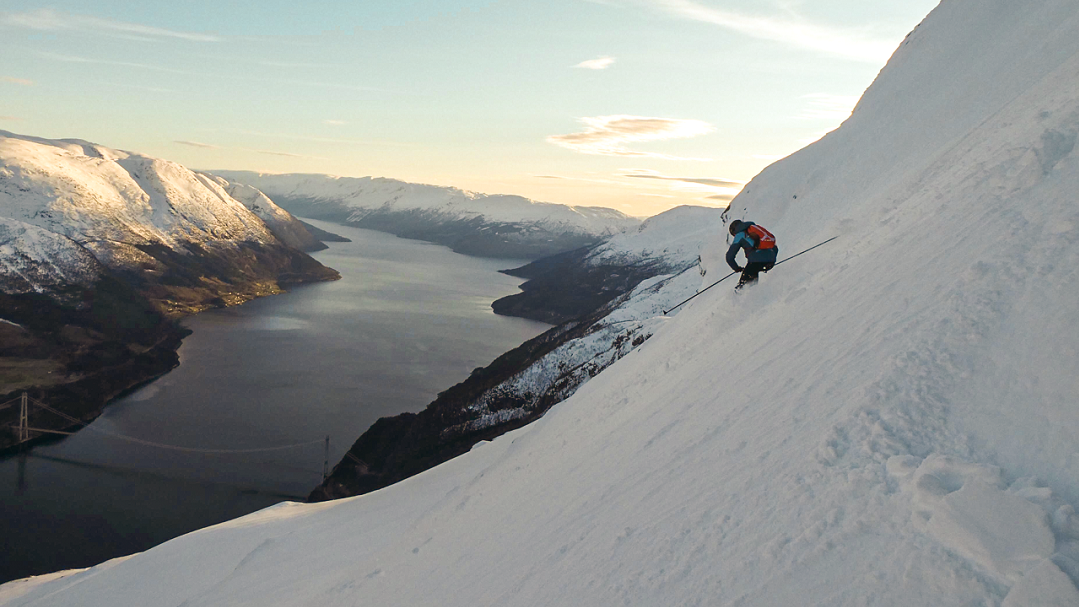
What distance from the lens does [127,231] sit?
12025cm

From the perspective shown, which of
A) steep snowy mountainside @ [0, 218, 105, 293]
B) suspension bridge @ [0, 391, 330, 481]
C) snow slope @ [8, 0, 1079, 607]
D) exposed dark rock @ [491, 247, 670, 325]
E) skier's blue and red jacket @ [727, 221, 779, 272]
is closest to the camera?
snow slope @ [8, 0, 1079, 607]

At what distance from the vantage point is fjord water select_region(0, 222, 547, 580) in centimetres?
3800

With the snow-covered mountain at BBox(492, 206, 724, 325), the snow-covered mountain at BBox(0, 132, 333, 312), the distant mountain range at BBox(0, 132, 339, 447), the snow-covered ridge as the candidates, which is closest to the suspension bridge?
the distant mountain range at BBox(0, 132, 339, 447)

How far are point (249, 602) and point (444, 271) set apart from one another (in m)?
185

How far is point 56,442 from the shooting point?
5103 cm

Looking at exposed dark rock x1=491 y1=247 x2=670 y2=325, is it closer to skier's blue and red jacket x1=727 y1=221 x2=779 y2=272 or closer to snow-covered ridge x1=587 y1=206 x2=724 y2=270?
snow-covered ridge x1=587 y1=206 x2=724 y2=270

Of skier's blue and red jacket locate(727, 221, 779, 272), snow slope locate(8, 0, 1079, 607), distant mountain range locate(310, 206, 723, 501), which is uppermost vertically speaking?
skier's blue and red jacket locate(727, 221, 779, 272)

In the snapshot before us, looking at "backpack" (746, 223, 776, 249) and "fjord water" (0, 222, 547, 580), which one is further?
"fjord water" (0, 222, 547, 580)

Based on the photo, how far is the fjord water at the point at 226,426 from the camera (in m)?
38.0

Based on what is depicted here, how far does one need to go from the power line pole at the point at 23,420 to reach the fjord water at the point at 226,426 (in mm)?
1932

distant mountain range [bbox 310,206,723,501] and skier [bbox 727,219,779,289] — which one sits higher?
skier [bbox 727,219,779,289]

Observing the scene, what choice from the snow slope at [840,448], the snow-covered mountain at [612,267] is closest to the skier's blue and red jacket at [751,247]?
the snow slope at [840,448]

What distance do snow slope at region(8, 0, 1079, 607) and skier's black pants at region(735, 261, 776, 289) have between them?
36cm

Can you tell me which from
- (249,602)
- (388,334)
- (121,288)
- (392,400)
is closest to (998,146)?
(249,602)
